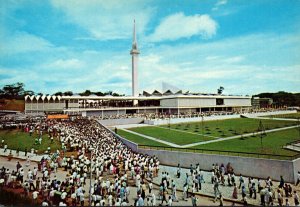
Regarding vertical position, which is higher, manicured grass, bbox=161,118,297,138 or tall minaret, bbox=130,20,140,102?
tall minaret, bbox=130,20,140,102

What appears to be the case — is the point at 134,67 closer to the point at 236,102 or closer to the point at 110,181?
the point at 236,102

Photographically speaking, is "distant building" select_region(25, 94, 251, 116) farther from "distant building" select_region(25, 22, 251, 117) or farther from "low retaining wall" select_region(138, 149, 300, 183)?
"low retaining wall" select_region(138, 149, 300, 183)

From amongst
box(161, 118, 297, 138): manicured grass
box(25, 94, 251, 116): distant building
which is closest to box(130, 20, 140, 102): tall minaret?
box(25, 94, 251, 116): distant building

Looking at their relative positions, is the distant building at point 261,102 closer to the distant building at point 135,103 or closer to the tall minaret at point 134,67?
the distant building at point 135,103

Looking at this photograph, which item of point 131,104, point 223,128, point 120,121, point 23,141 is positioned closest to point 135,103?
point 131,104

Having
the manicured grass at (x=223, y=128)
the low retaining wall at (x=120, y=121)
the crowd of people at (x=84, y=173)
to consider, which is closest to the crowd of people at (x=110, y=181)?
the crowd of people at (x=84, y=173)

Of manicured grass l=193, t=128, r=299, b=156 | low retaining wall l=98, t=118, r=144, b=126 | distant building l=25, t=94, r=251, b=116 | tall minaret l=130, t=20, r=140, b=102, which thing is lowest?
manicured grass l=193, t=128, r=299, b=156
